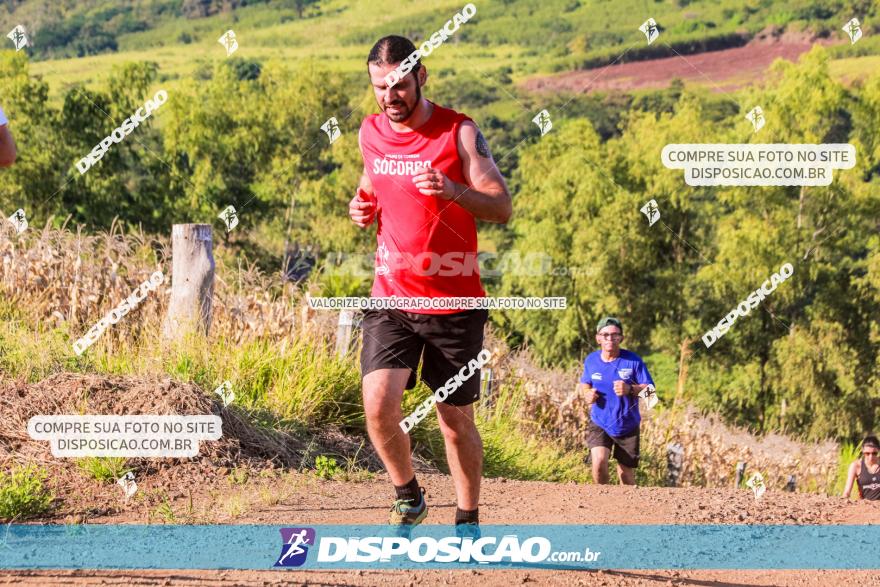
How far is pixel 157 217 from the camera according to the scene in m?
48.6

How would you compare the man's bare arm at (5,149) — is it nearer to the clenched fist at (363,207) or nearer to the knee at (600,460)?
the clenched fist at (363,207)

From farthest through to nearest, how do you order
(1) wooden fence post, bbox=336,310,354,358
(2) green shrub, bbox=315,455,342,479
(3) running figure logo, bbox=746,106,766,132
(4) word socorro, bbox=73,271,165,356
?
(3) running figure logo, bbox=746,106,766,132
(1) wooden fence post, bbox=336,310,354,358
(4) word socorro, bbox=73,271,165,356
(2) green shrub, bbox=315,455,342,479

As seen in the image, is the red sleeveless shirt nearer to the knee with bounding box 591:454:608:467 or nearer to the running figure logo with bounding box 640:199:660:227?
the knee with bounding box 591:454:608:467

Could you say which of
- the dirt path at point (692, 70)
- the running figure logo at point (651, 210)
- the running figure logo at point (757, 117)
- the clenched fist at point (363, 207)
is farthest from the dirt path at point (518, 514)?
the dirt path at point (692, 70)

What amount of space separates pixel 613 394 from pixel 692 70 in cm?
11844

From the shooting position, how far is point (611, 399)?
8.75 m

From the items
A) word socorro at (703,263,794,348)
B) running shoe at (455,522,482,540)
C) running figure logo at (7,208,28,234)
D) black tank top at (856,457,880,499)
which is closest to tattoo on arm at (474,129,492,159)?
running shoe at (455,522,482,540)

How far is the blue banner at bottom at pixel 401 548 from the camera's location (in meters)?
4.79

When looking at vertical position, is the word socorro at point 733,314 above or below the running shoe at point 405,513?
below

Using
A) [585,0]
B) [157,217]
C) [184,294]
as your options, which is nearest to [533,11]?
[585,0]

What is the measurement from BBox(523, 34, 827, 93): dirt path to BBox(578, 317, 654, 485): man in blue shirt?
99224 millimetres

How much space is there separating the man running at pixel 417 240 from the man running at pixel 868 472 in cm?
641

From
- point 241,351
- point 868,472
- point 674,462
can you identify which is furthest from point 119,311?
point 868,472

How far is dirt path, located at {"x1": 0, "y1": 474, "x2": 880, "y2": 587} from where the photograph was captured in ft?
15.0
